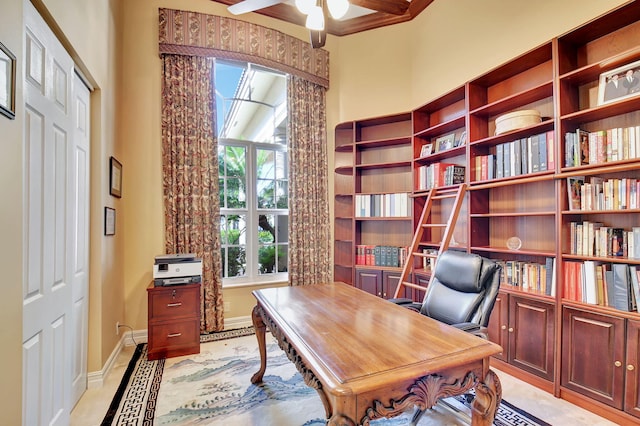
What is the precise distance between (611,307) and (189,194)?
361 centimetres

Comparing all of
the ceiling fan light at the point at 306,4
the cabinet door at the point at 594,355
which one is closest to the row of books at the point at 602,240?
the cabinet door at the point at 594,355

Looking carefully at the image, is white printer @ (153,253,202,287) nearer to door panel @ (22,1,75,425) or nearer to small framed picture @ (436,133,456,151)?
door panel @ (22,1,75,425)

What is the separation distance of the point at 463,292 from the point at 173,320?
2466 mm

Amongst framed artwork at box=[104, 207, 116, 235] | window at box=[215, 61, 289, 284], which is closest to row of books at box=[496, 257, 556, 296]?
window at box=[215, 61, 289, 284]

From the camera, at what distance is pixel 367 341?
1297 mm

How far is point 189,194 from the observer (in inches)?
128

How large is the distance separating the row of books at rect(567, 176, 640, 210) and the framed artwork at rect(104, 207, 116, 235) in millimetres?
3525

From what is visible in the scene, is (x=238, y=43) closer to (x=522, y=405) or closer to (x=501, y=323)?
(x=501, y=323)

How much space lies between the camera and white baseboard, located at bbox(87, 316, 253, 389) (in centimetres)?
223

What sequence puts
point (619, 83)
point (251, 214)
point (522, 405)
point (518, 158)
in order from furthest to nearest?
point (251, 214)
point (518, 158)
point (522, 405)
point (619, 83)

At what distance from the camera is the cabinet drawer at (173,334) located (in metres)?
2.70

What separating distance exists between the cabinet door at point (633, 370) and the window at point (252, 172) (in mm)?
3164

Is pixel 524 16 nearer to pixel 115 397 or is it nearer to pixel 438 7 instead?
pixel 438 7

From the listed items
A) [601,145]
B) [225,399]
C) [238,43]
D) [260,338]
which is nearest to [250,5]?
[238,43]
